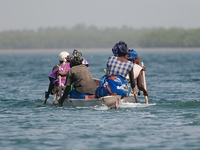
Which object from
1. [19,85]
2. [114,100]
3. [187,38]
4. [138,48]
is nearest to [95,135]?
[114,100]

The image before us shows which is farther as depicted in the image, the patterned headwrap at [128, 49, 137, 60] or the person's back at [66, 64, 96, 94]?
the patterned headwrap at [128, 49, 137, 60]

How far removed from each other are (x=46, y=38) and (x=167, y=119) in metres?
143

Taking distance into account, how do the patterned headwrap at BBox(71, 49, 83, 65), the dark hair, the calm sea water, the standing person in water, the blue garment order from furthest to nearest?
1. the patterned headwrap at BBox(71, 49, 83, 65)
2. the standing person in water
3. the blue garment
4. the dark hair
5. the calm sea water

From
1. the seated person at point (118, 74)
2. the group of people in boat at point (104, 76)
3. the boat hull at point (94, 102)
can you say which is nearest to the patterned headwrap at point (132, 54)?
the group of people in boat at point (104, 76)

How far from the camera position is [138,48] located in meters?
147

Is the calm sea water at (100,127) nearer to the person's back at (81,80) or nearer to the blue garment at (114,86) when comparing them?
the blue garment at (114,86)

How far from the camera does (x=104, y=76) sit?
1655 centimetres

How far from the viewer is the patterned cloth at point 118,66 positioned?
16219 mm

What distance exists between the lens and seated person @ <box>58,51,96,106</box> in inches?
663

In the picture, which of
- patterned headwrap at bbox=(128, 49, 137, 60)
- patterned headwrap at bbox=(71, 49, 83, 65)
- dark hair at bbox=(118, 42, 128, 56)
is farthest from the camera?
patterned headwrap at bbox=(128, 49, 137, 60)

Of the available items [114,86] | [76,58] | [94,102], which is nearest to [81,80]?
[76,58]

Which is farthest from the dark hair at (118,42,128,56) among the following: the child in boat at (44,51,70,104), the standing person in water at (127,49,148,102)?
the child in boat at (44,51,70,104)

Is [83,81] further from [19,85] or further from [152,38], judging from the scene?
[152,38]

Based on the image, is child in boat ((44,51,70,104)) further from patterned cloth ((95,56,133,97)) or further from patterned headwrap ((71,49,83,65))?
patterned cloth ((95,56,133,97))
